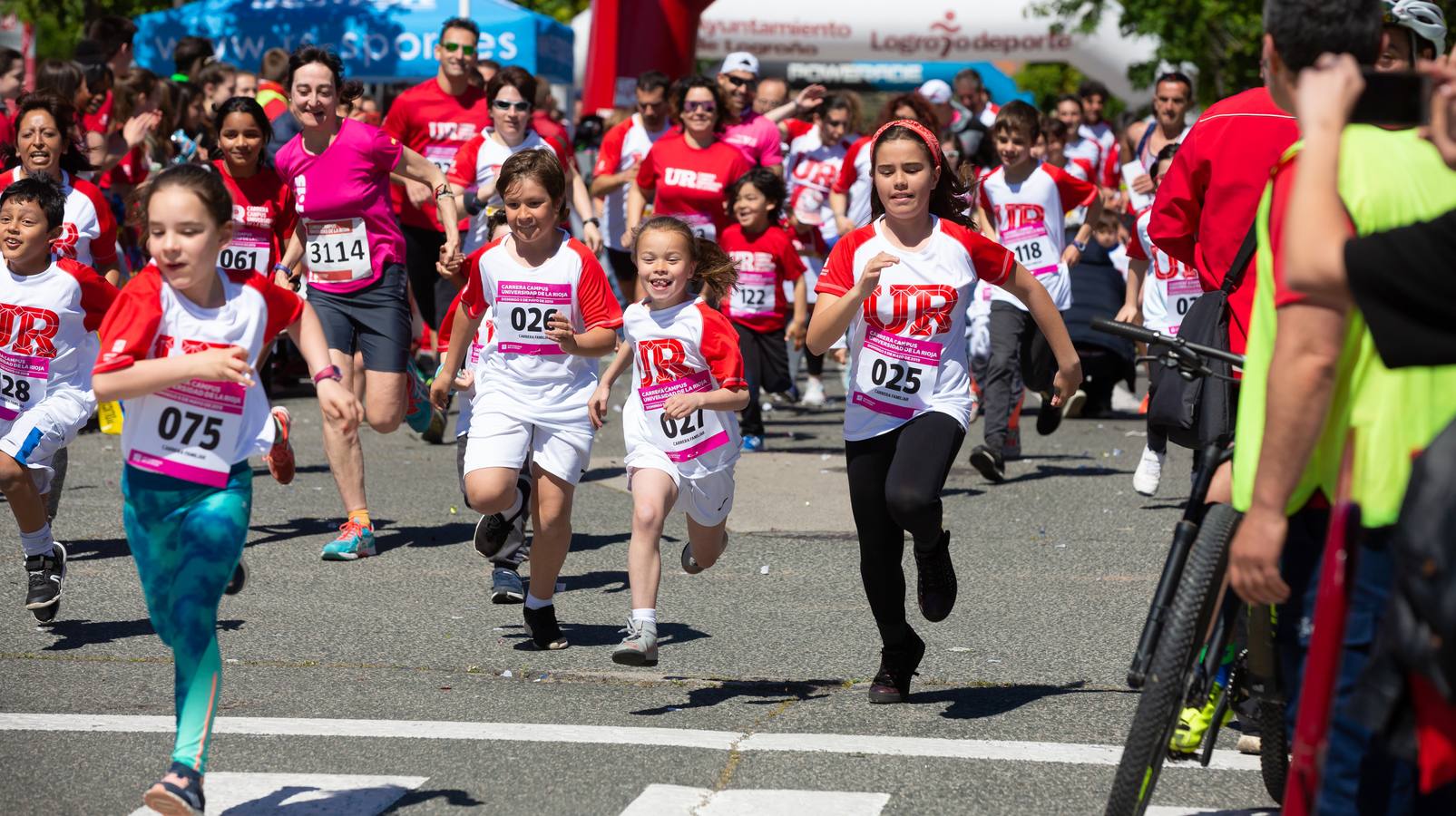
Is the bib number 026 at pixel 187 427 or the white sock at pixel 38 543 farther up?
the bib number 026 at pixel 187 427

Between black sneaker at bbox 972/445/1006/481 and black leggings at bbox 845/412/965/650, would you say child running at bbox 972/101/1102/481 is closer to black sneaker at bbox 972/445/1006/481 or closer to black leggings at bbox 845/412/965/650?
black sneaker at bbox 972/445/1006/481

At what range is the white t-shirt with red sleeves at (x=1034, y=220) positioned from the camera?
36.7 ft

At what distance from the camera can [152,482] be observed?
15.2 feet

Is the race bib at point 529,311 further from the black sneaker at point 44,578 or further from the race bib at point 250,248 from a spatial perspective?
the race bib at point 250,248

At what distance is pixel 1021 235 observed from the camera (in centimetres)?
1120

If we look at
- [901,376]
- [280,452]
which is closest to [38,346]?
[280,452]

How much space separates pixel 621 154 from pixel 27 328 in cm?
655

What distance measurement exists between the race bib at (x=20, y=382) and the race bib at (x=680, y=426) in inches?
97.4

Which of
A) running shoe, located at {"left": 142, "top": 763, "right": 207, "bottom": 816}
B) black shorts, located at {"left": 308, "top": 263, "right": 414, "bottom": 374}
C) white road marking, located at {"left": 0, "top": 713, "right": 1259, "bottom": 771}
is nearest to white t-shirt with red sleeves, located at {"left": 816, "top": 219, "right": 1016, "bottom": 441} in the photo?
white road marking, located at {"left": 0, "top": 713, "right": 1259, "bottom": 771}

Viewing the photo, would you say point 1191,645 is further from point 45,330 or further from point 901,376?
point 45,330

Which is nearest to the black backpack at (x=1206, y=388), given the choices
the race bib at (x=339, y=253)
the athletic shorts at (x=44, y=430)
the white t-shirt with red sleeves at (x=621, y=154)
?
the athletic shorts at (x=44, y=430)

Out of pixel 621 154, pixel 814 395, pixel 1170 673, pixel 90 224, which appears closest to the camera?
pixel 1170 673

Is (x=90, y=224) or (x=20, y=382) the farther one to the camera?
(x=90, y=224)

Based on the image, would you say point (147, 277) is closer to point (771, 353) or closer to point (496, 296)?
point (496, 296)
